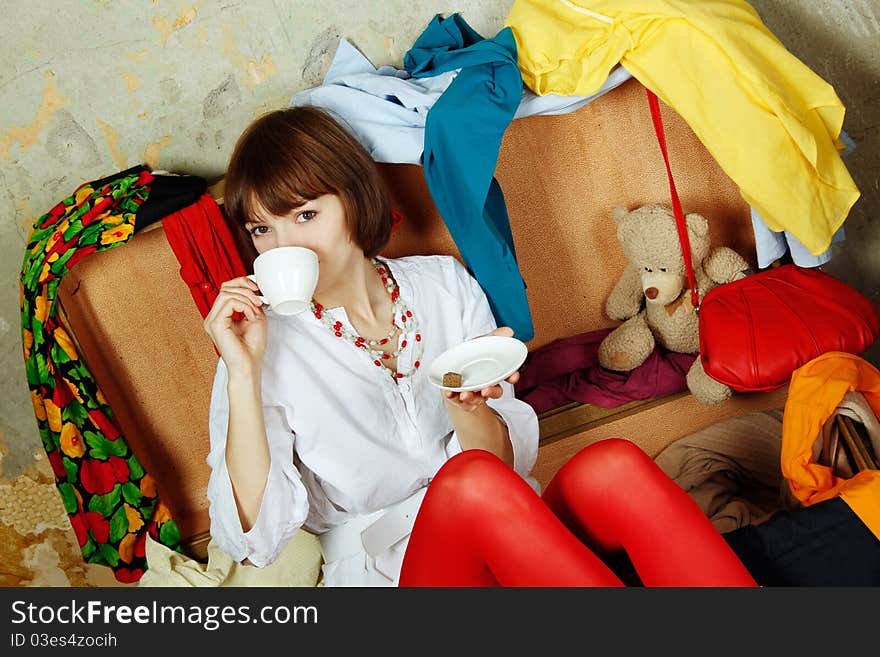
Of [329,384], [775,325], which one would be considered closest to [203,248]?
[329,384]

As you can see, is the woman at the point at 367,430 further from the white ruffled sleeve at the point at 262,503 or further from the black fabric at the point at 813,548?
the black fabric at the point at 813,548

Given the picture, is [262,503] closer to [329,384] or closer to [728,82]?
[329,384]

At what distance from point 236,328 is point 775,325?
1162mm

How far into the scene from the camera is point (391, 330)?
158cm

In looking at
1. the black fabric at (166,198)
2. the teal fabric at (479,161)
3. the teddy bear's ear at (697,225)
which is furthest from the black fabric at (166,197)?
the teddy bear's ear at (697,225)

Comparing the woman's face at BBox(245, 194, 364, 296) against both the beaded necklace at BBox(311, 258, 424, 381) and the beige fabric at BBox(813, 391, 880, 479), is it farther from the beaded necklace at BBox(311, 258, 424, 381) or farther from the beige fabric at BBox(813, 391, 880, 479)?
the beige fabric at BBox(813, 391, 880, 479)

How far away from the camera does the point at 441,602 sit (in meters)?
1.17

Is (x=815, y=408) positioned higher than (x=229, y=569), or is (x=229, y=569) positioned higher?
(x=815, y=408)

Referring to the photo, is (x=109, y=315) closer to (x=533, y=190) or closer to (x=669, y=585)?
(x=533, y=190)

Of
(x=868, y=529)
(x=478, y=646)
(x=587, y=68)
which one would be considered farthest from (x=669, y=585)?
(x=587, y=68)

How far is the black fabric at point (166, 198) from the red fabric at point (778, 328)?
1147mm

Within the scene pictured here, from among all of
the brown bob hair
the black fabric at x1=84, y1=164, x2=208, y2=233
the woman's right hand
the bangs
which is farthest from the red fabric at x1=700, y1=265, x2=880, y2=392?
the black fabric at x1=84, y1=164, x2=208, y2=233

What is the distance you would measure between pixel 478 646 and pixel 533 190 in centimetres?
125

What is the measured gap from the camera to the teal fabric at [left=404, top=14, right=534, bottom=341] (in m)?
1.75
